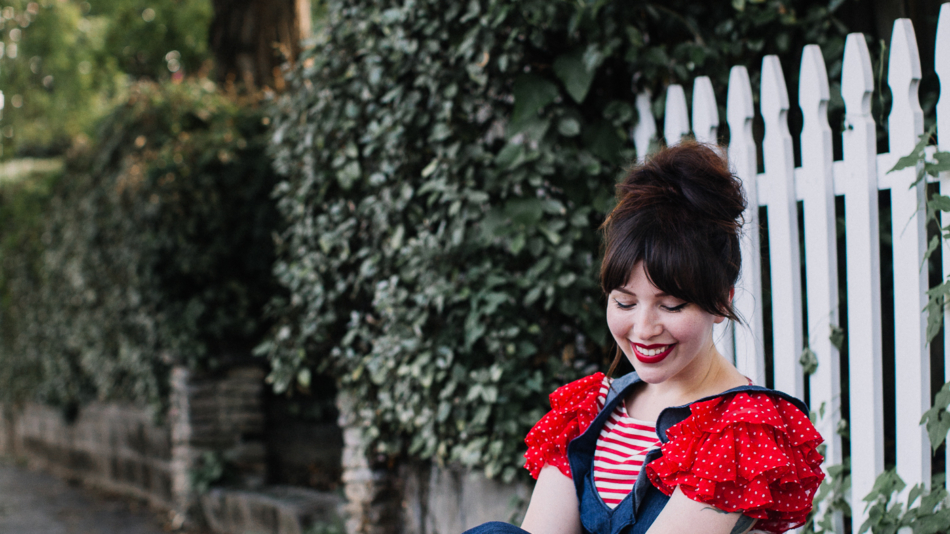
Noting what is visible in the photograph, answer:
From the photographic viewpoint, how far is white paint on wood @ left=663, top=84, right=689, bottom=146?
2502mm

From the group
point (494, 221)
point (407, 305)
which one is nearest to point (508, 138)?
point (494, 221)

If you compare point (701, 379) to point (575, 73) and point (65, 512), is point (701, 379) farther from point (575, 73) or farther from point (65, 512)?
point (65, 512)

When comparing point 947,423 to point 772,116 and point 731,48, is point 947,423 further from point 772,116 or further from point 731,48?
point 731,48

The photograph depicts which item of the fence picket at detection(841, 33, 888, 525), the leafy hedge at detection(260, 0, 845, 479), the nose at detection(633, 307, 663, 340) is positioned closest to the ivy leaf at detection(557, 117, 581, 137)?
the leafy hedge at detection(260, 0, 845, 479)

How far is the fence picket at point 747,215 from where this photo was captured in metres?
2.26

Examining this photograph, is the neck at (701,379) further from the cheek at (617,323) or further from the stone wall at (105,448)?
the stone wall at (105,448)

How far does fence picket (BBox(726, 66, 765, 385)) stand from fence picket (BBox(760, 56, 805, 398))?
46mm

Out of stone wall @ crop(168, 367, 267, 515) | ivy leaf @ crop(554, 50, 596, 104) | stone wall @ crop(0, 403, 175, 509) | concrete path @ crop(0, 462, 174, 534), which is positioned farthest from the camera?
stone wall @ crop(0, 403, 175, 509)

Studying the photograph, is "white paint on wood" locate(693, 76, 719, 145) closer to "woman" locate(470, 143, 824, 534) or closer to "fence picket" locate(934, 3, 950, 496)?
"fence picket" locate(934, 3, 950, 496)

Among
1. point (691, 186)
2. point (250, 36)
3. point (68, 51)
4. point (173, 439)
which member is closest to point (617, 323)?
point (691, 186)

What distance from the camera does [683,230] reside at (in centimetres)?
136

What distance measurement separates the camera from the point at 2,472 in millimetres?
8453

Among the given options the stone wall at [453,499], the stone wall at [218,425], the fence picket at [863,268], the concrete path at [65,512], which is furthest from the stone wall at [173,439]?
the fence picket at [863,268]

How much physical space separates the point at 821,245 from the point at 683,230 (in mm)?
975
